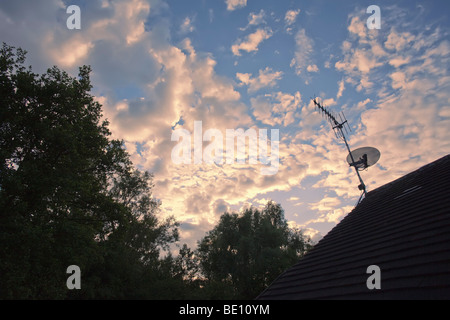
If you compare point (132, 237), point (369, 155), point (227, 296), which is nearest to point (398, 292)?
point (369, 155)

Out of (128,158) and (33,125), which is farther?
(128,158)

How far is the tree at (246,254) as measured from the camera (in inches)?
1016

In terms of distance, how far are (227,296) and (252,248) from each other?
5723 millimetres

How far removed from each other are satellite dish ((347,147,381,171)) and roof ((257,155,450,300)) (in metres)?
1.55

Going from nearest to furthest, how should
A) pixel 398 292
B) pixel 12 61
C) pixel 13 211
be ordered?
pixel 398 292
pixel 13 211
pixel 12 61

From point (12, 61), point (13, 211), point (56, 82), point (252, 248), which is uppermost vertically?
point (12, 61)

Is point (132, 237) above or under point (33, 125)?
under

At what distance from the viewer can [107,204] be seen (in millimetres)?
12930

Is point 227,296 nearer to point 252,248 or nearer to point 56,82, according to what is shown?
point 252,248

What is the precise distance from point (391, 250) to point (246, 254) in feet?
81.6

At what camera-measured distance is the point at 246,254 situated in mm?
27859

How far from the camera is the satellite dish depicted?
32.9 ft
